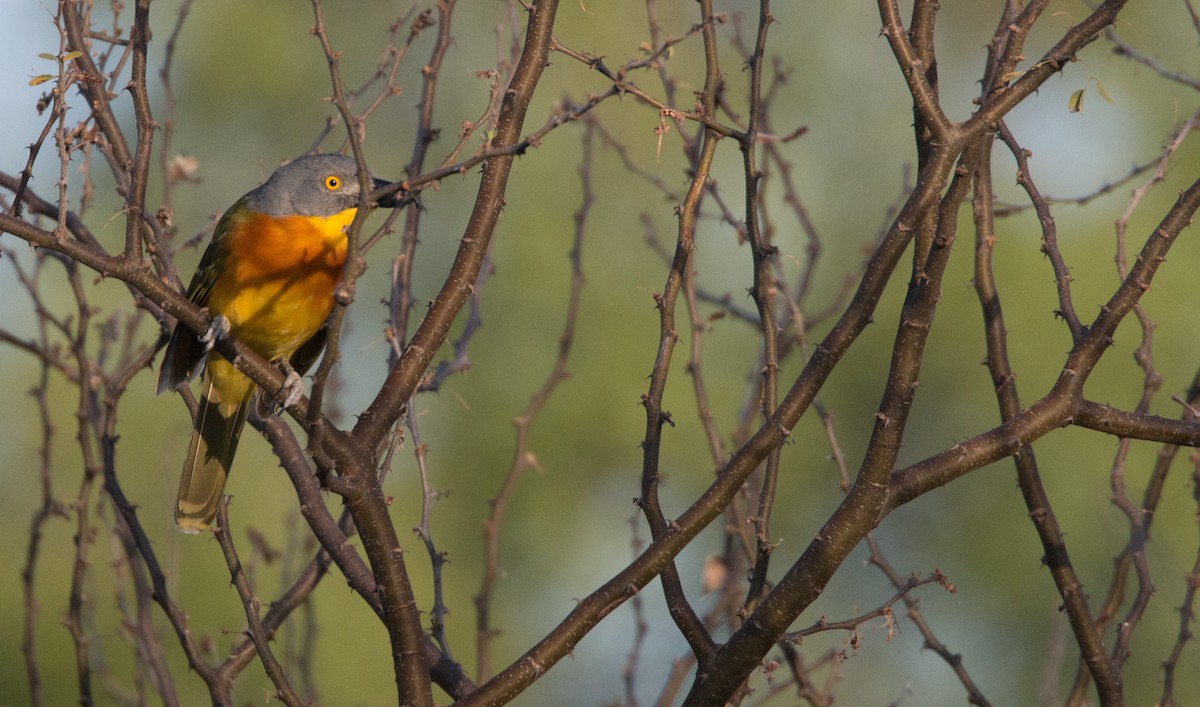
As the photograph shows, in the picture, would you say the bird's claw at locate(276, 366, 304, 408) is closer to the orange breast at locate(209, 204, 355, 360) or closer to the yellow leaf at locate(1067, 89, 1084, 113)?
the orange breast at locate(209, 204, 355, 360)

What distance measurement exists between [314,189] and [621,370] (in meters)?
8.74

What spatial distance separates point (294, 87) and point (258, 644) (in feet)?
46.0

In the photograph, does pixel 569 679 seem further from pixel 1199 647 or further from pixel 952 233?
pixel 952 233

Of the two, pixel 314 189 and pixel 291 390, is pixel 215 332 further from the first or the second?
pixel 314 189

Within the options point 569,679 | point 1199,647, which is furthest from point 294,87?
point 1199,647

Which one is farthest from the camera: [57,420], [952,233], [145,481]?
[145,481]

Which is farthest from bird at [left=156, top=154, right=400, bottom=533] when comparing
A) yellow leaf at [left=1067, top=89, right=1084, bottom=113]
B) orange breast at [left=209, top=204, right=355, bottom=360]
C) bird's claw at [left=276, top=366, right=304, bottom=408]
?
yellow leaf at [left=1067, top=89, right=1084, bottom=113]

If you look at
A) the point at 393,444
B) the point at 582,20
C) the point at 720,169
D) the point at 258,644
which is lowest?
the point at 258,644

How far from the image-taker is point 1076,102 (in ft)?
9.25

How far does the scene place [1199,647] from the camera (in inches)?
448

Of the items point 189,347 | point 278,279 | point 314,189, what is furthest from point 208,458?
Answer: point 314,189

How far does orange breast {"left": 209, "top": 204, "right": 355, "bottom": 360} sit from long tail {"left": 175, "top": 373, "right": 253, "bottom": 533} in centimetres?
32

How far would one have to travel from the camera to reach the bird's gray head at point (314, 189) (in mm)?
4629

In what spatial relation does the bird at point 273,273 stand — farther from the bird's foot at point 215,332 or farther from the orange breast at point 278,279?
the bird's foot at point 215,332
